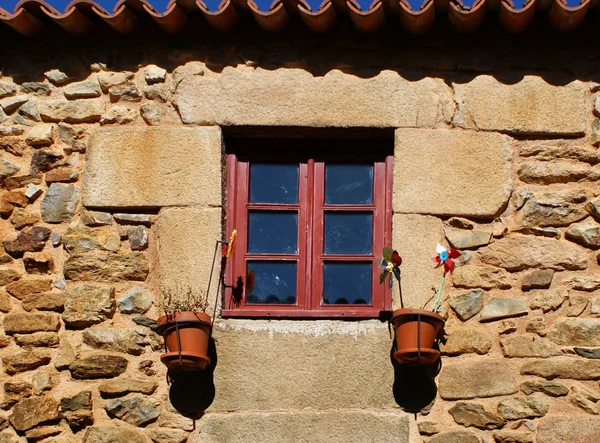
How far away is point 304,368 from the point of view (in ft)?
13.5

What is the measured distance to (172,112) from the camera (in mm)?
4430

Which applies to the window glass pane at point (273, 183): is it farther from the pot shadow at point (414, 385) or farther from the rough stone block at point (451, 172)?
the pot shadow at point (414, 385)

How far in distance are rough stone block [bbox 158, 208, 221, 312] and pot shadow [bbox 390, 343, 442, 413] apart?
2.93 feet

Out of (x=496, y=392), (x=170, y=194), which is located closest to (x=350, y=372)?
(x=496, y=392)

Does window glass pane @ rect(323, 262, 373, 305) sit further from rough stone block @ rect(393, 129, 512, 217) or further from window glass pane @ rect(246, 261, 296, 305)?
rough stone block @ rect(393, 129, 512, 217)

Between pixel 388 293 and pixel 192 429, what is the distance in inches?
42.3

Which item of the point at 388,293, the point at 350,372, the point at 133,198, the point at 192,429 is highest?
the point at 133,198

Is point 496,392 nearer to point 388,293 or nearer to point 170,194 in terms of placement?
point 388,293

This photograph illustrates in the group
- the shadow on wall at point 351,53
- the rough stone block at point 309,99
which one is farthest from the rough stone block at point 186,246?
the shadow on wall at point 351,53

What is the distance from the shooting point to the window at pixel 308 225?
435 centimetres

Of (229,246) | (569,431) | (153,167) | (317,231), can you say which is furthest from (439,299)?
(153,167)

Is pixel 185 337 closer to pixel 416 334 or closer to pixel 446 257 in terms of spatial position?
pixel 416 334

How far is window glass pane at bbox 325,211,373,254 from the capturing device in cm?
441

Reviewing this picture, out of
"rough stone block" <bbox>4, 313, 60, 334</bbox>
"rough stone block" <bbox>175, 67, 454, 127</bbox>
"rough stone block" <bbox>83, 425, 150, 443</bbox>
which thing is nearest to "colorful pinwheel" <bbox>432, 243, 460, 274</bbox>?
"rough stone block" <bbox>175, 67, 454, 127</bbox>
